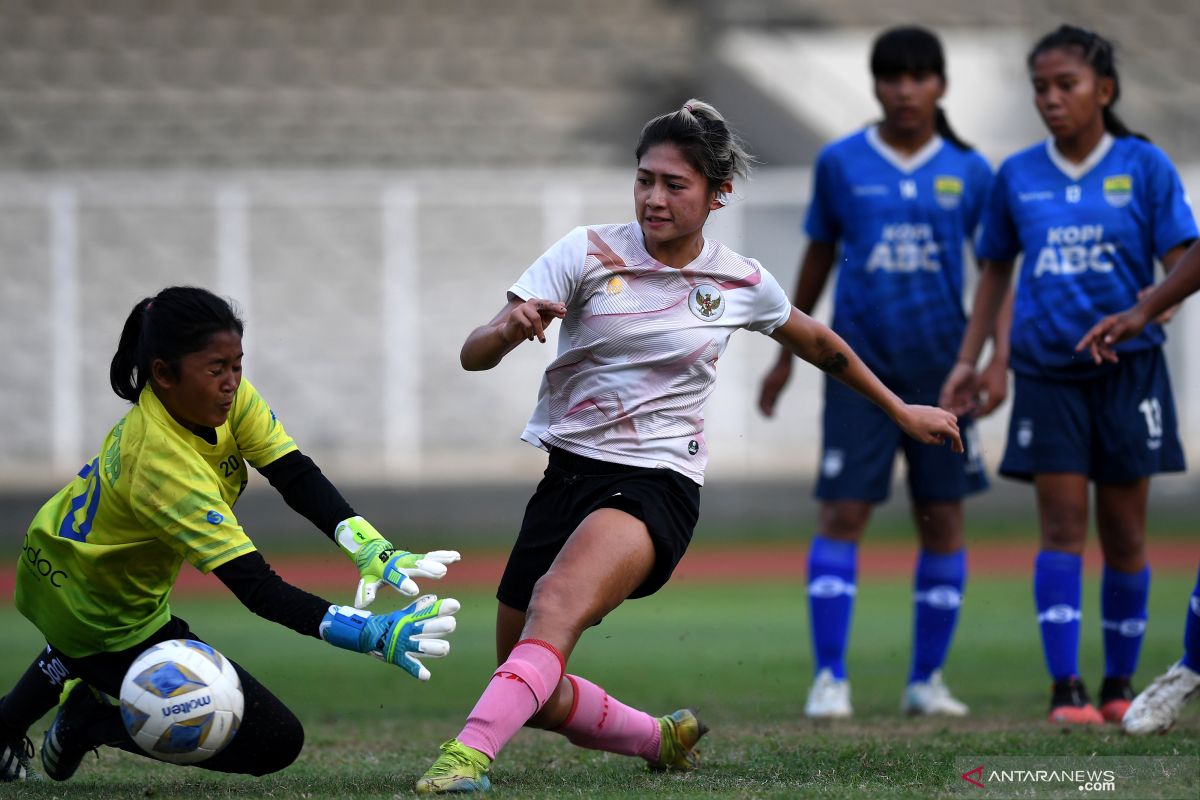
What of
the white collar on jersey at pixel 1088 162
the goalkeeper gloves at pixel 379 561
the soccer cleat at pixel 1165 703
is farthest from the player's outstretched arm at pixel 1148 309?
the goalkeeper gloves at pixel 379 561

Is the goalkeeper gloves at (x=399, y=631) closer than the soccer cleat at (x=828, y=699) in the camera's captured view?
Yes

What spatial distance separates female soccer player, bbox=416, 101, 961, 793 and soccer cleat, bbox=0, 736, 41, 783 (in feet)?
4.69

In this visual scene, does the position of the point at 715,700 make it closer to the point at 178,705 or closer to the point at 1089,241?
the point at 1089,241

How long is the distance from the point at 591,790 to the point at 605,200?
1124 cm

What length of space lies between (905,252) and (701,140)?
212cm

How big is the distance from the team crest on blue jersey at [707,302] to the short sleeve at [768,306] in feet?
0.39

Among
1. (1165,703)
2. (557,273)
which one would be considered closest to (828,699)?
(1165,703)

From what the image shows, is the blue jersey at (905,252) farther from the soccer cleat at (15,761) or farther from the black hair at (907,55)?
the soccer cleat at (15,761)

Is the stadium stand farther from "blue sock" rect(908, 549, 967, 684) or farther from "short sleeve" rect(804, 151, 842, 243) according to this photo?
"blue sock" rect(908, 549, 967, 684)

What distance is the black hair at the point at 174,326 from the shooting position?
3910 millimetres

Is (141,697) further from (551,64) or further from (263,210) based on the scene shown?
(551,64)

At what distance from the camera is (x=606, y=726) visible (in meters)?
4.34

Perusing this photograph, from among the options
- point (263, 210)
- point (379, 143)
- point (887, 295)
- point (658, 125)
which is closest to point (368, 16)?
point (379, 143)

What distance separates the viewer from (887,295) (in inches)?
241
